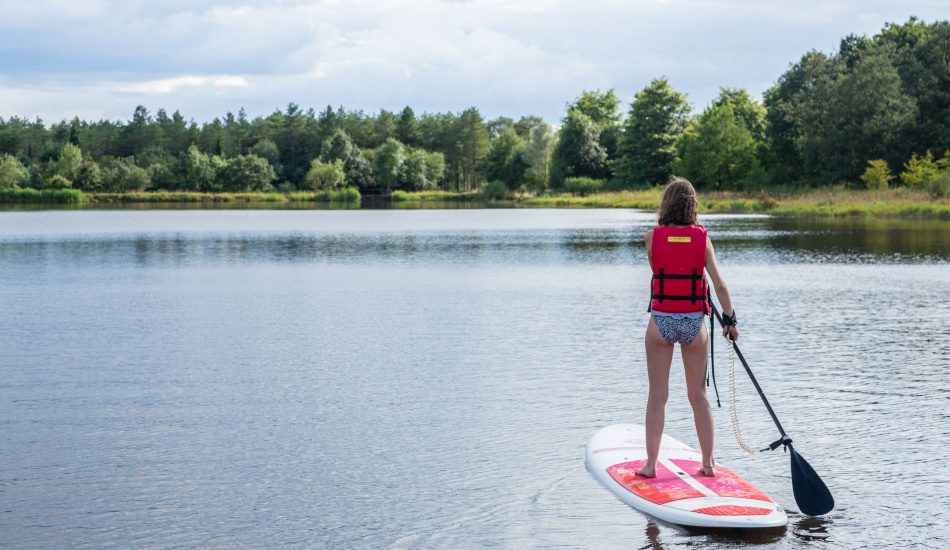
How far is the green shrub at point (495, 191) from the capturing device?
11400cm

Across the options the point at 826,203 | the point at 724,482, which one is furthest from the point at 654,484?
the point at 826,203

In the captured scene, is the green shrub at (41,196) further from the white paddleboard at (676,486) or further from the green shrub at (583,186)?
the white paddleboard at (676,486)

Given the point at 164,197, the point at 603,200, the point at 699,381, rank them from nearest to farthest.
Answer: the point at 699,381
the point at 603,200
the point at 164,197

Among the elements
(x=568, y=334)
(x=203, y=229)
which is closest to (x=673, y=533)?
(x=568, y=334)

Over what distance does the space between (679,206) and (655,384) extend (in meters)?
1.26

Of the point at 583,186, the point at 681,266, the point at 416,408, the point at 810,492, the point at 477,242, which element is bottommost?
the point at 416,408

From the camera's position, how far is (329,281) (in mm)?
22828

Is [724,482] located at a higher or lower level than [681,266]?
lower

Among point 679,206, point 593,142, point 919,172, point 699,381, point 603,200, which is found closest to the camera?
point 679,206

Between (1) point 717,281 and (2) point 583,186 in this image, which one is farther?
(2) point 583,186

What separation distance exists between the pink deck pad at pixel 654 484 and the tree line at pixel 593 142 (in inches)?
2351

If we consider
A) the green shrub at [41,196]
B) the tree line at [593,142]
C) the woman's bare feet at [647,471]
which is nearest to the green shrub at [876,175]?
the tree line at [593,142]

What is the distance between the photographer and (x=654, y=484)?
7.04 meters

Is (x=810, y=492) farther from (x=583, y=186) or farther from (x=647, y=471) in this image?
(x=583, y=186)
